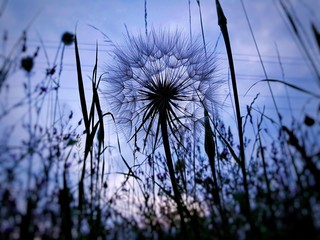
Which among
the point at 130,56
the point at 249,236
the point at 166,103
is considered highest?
the point at 130,56

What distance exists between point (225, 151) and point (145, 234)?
1401 millimetres

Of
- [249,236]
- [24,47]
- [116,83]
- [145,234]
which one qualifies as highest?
[116,83]

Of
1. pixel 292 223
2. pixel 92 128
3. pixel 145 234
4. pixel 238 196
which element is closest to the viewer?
pixel 292 223

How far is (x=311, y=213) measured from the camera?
1137 mm

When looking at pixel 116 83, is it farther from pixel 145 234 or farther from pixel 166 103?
pixel 145 234

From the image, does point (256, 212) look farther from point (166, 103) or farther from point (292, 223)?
point (166, 103)

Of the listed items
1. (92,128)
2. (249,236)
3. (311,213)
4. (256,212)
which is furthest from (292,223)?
(92,128)

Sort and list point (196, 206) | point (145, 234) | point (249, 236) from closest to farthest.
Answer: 1. point (249, 236)
2. point (145, 234)
3. point (196, 206)

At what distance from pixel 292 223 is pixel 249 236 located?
0.85 feet

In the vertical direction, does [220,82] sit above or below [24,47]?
above

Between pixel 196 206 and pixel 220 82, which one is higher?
pixel 220 82

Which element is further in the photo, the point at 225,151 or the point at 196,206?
the point at 225,151

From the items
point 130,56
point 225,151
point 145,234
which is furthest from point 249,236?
point 130,56

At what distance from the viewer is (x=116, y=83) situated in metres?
3.80
